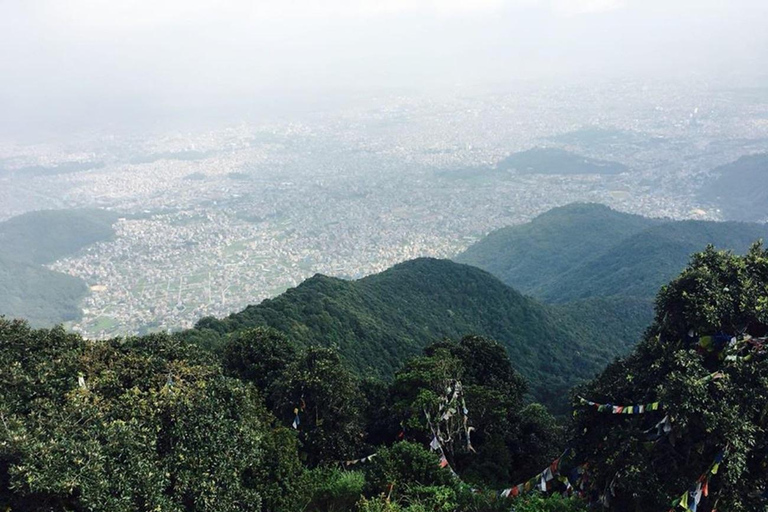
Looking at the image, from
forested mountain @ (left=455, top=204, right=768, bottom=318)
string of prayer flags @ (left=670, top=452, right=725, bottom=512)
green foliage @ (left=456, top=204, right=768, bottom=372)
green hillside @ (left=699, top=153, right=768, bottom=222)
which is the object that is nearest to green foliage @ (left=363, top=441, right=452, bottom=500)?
string of prayer flags @ (left=670, top=452, right=725, bottom=512)

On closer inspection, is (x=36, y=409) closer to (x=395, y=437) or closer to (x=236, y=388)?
(x=236, y=388)

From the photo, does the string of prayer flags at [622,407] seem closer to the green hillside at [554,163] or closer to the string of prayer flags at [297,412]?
the string of prayer flags at [297,412]

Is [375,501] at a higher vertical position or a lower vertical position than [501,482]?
higher

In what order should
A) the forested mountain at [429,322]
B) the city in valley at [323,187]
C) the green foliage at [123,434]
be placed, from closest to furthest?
1. the green foliage at [123,434]
2. the forested mountain at [429,322]
3. the city in valley at [323,187]

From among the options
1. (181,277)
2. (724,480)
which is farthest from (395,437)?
(181,277)

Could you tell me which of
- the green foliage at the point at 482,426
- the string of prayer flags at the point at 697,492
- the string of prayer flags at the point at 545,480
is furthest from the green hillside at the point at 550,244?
the string of prayer flags at the point at 697,492

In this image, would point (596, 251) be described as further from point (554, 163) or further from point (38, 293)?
point (38, 293)
